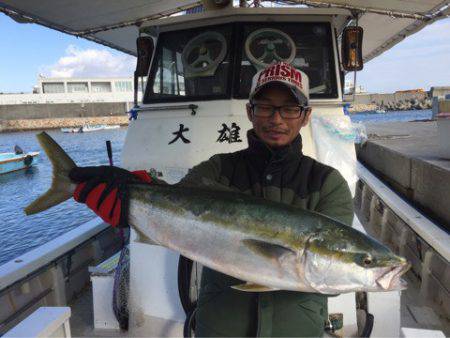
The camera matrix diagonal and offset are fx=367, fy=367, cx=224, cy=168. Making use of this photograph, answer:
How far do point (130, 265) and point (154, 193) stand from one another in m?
2.02

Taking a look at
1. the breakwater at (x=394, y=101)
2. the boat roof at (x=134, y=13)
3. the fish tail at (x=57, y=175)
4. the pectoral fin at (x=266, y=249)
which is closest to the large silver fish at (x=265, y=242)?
the pectoral fin at (x=266, y=249)

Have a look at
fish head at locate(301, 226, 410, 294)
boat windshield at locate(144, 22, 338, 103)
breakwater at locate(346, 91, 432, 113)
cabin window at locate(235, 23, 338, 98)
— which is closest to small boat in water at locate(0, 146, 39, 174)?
boat windshield at locate(144, 22, 338, 103)

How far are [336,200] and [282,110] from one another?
0.65m

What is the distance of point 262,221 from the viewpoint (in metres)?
1.99

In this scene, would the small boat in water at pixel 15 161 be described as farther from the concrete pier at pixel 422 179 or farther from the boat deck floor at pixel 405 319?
the concrete pier at pixel 422 179

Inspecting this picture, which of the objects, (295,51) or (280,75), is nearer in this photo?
(280,75)

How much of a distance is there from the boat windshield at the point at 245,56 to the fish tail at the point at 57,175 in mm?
2510

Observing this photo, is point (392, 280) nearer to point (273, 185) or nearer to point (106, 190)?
point (273, 185)

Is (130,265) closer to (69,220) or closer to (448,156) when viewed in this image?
(448,156)

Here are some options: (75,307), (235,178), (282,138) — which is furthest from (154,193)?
(75,307)

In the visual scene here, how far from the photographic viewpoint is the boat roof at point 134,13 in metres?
5.08

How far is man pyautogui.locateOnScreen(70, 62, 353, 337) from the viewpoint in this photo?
2105mm

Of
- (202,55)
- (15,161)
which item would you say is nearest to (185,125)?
(202,55)

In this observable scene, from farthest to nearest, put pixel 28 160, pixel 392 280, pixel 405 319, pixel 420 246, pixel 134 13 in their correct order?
pixel 28 160 → pixel 134 13 → pixel 420 246 → pixel 405 319 → pixel 392 280
